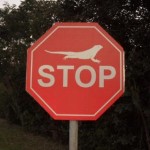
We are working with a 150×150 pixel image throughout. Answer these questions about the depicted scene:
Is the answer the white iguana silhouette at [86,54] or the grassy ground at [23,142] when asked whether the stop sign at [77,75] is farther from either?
the grassy ground at [23,142]

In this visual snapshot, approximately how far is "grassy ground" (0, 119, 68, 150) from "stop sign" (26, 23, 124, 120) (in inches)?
489

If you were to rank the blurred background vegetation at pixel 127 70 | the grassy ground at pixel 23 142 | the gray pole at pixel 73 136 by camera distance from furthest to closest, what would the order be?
the grassy ground at pixel 23 142 < the blurred background vegetation at pixel 127 70 < the gray pole at pixel 73 136

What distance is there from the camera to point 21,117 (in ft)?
67.5

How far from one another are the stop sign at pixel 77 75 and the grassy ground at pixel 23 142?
1243cm

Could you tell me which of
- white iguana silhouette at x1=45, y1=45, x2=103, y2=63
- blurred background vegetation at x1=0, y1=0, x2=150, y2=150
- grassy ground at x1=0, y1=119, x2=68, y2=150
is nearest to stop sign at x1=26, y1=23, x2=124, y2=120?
white iguana silhouette at x1=45, y1=45, x2=103, y2=63

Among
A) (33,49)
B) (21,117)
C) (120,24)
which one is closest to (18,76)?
(21,117)

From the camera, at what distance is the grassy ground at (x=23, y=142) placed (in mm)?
15523

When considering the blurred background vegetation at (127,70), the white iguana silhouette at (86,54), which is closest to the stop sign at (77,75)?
the white iguana silhouette at (86,54)

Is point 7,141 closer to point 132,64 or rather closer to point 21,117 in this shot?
point 21,117

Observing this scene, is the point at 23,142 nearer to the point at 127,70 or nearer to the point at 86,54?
the point at 127,70

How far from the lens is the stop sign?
272 cm

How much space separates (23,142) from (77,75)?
1438 cm

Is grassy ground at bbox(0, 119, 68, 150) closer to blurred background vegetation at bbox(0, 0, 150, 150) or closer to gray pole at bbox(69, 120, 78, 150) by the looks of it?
blurred background vegetation at bbox(0, 0, 150, 150)

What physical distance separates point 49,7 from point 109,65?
1489 centimetres
